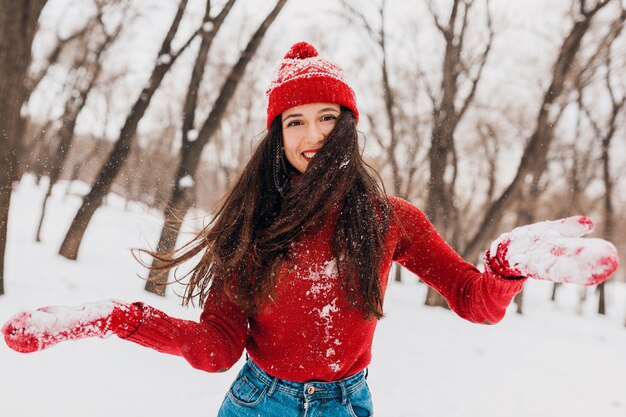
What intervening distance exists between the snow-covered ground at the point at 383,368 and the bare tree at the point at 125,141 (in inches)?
24.3

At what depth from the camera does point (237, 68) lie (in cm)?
694

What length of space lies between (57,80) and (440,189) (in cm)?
1371

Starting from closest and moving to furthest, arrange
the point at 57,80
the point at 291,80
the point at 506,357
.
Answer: the point at 291,80, the point at 506,357, the point at 57,80

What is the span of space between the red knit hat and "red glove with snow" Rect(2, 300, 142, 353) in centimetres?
94

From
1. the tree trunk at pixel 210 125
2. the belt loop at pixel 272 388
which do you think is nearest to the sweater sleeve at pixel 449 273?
the belt loop at pixel 272 388

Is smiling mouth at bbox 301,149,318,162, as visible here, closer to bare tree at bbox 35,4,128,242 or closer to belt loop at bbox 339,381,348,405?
belt loop at bbox 339,381,348,405

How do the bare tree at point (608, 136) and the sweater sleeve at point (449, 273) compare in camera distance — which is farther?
the bare tree at point (608, 136)

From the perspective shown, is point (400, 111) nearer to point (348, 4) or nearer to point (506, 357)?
point (348, 4)

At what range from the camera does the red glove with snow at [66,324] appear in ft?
3.25

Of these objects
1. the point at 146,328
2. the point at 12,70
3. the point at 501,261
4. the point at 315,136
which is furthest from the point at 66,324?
the point at 12,70

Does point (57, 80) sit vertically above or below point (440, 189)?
above

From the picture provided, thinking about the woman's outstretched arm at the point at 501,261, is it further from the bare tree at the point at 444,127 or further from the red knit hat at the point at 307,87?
the bare tree at the point at 444,127

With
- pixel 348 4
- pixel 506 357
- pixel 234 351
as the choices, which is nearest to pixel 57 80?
pixel 348 4

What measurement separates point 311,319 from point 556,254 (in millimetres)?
755
